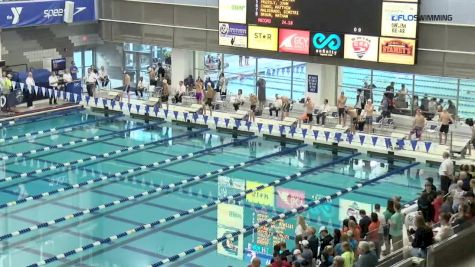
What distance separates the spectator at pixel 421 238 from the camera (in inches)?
463

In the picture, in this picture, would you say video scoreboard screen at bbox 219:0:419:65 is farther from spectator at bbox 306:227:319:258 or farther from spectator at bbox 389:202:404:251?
spectator at bbox 306:227:319:258

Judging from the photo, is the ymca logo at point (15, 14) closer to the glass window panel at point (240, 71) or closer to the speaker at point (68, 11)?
the speaker at point (68, 11)

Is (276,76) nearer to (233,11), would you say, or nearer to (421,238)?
(233,11)

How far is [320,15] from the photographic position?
24.2 meters

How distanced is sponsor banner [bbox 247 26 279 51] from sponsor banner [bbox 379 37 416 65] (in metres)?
3.64

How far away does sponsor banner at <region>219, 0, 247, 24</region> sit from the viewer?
25.7m

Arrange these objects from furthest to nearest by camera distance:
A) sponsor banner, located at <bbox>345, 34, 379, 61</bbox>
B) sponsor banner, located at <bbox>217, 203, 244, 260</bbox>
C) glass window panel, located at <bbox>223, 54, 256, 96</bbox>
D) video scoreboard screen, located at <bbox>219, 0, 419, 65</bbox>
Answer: glass window panel, located at <bbox>223, 54, 256, 96</bbox>, sponsor banner, located at <bbox>345, 34, 379, 61</bbox>, video scoreboard screen, located at <bbox>219, 0, 419, 65</bbox>, sponsor banner, located at <bbox>217, 203, 244, 260</bbox>

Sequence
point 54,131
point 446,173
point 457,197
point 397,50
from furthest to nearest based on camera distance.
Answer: point 54,131
point 397,50
point 446,173
point 457,197

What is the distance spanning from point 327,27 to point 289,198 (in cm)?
796

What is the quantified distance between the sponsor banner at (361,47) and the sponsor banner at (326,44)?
245 millimetres

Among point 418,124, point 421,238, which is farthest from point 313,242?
point 418,124

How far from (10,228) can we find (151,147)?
24.6ft

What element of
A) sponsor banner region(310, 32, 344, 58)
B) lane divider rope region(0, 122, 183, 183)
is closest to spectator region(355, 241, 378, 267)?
lane divider rope region(0, 122, 183, 183)

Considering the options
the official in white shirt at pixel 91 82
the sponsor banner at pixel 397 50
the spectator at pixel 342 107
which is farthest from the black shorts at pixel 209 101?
the sponsor banner at pixel 397 50
